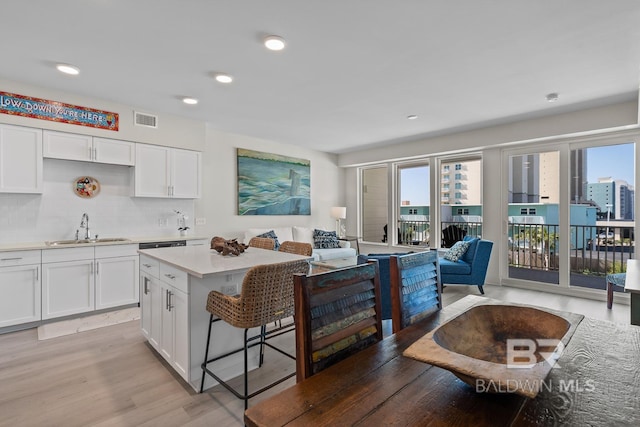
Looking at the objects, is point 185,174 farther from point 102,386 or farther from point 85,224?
point 102,386

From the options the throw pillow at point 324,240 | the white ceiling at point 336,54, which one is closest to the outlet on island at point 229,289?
the white ceiling at point 336,54

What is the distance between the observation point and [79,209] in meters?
4.00

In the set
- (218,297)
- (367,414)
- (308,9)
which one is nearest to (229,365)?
(218,297)

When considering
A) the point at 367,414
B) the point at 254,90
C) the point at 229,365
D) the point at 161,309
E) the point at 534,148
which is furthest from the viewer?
the point at 534,148

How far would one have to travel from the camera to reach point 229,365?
2.36 m

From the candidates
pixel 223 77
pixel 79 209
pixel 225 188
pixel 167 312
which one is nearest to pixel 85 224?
pixel 79 209

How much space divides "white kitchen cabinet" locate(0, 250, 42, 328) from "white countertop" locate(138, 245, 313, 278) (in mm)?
1489

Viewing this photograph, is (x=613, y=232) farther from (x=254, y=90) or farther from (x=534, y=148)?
(x=254, y=90)

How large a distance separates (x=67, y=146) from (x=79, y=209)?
0.79m

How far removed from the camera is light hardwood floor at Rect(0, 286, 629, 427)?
1.93 meters

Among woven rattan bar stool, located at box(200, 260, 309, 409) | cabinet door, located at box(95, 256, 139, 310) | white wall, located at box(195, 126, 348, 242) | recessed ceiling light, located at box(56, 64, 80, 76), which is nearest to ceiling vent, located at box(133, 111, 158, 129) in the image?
white wall, located at box(195, 126, 348, 242)

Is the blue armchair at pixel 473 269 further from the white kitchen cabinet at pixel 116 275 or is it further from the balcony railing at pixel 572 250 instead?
the white kitchen cabinet at pixel 116 275

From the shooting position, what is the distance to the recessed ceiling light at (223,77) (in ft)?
10.5

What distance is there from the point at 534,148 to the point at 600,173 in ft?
2.90
